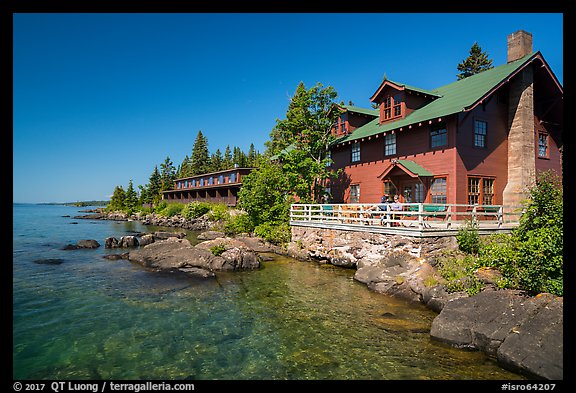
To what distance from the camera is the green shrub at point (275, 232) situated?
23825 mm

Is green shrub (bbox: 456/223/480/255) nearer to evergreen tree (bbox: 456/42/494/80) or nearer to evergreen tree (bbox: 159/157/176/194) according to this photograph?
evergreen tree (bbox: 456/42/494/80)

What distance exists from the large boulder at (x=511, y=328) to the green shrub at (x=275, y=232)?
1527 centimetres

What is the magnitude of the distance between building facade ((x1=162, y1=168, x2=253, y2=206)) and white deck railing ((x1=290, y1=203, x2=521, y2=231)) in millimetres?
23952

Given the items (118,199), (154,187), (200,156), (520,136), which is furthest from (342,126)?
(118,199)

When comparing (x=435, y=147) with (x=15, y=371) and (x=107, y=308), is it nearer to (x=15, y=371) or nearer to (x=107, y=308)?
(x=107, y=308)

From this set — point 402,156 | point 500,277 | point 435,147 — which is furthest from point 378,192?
point 500,277

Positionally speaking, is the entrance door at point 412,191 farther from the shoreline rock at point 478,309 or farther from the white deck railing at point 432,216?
the shoreline rock at point 478,309

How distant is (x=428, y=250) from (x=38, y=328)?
14.3 m

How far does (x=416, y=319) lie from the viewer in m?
9.94

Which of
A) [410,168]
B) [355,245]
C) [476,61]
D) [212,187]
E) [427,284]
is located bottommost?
[427,284]

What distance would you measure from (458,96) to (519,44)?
552 centimetres

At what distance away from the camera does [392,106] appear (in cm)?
2222

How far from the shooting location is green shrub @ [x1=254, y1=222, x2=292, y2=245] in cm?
2383

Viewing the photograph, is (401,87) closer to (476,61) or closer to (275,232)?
(275,232)
